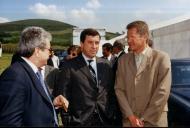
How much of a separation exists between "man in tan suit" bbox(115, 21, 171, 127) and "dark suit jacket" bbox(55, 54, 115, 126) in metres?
0.23

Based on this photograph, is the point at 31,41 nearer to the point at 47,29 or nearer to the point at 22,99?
the point at 22,99

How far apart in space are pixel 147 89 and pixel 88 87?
0.68 meters

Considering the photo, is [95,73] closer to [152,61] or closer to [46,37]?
[152,61]

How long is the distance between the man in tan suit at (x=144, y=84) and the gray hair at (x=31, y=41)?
41.5 inches

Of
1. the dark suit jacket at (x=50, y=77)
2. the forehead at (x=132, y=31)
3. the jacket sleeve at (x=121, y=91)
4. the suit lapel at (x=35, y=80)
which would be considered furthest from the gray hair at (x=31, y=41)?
the dark suit jacket at (x=50, y=77)

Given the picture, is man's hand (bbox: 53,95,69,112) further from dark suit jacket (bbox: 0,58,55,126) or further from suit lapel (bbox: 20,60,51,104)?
suit lapel (bbox: 20,60,51,104)

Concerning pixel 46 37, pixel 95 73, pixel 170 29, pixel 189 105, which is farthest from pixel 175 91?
pixel 170 29

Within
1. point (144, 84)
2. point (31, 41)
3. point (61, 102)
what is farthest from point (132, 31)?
point (31, 41)

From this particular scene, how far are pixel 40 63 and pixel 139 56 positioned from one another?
1.24m

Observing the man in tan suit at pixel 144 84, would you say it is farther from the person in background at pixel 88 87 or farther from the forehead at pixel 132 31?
the person in background at pixel 88 87

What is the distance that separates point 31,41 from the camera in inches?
149

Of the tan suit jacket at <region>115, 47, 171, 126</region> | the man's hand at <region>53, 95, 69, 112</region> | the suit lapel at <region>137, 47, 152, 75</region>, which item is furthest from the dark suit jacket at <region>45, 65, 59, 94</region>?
the suit lapel at <region>137, 47, 152, 75</region>

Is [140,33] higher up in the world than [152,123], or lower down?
higher up

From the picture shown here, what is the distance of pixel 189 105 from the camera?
571cm
